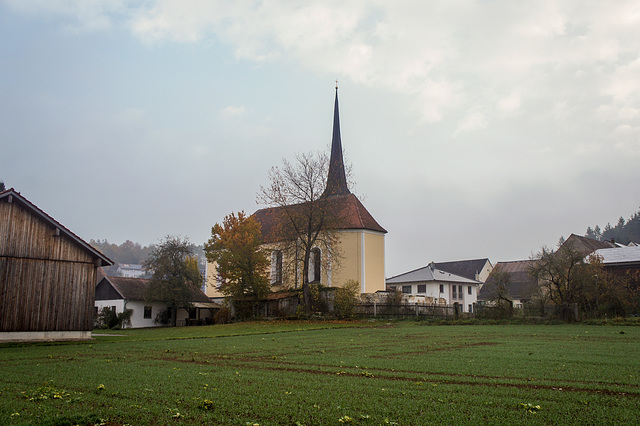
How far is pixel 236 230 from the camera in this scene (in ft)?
145

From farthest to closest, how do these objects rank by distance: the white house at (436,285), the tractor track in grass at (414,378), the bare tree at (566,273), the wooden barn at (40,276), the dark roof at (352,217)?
Result: the white house at (436,285)
the dark roof at (352,217)
the bare tree at (566,273)
the wooden barn at (40,276)
the tractor track in grass at (414,378)

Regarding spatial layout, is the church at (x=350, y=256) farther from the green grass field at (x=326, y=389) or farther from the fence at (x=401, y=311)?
the green grass field at (x=326, y=389)

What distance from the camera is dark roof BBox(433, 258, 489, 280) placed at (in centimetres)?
8131

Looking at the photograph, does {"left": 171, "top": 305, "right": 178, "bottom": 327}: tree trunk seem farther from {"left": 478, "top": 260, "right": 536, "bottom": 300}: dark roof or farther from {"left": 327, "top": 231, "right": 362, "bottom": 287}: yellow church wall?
{"left": 478, "top": 260, "right": 536, "bottom": 300}: dark roof

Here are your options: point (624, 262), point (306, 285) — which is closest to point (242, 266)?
point (306, 285)

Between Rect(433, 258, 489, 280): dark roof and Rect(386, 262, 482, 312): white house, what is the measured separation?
16.1 meters

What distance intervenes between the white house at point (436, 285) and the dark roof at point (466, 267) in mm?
16118

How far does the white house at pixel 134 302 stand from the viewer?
45344 mm

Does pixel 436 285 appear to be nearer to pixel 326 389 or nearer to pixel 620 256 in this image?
pixel 620 256

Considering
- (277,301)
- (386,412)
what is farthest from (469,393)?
(277,301)

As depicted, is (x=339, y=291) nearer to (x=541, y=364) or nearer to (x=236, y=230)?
(x=236, y=230)

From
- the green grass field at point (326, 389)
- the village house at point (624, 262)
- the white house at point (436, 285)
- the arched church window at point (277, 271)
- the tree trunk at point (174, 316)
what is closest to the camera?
the green grass field at point (326, 389)

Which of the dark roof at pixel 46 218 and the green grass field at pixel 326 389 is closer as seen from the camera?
the green grass field at pixel 326 389

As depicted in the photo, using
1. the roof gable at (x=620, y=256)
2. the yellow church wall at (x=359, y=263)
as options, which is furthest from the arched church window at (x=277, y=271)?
the roof gable at (x=620, y=256)
